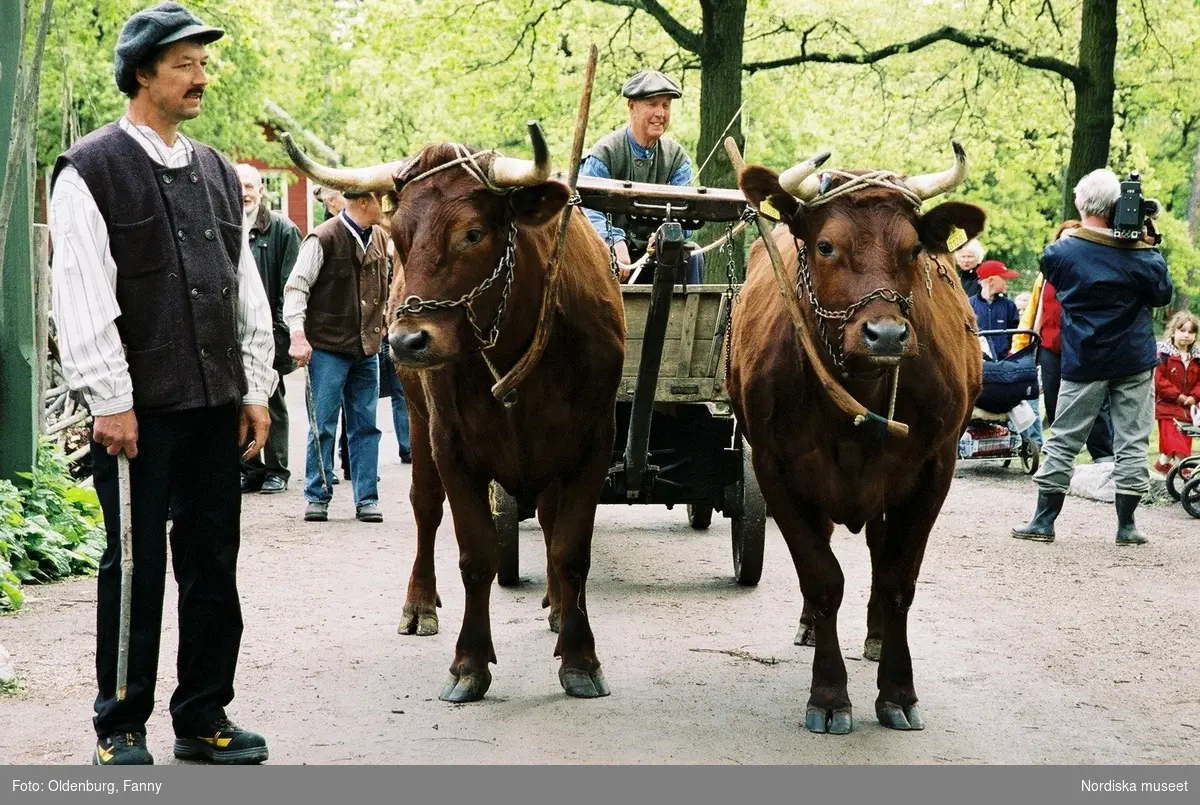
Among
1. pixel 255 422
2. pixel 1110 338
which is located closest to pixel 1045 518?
pixel 1110 338

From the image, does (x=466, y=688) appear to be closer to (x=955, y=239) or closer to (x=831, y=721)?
(x=831, y=721)

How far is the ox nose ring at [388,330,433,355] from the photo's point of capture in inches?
221

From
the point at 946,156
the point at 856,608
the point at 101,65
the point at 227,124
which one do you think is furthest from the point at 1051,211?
the point at 856,608

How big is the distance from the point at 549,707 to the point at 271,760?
4.04ft

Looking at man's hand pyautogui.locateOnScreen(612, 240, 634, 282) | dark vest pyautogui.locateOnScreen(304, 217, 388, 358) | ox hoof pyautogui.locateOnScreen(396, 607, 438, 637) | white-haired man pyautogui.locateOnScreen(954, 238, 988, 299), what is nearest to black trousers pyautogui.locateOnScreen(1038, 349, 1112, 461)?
white-haired man pyautogui.locateOnScreen(954, 238, 988, 299)

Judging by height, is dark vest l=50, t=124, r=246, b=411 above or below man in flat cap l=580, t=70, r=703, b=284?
below

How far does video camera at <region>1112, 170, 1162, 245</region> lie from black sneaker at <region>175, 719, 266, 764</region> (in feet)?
23.2

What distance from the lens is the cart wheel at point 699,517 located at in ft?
35.8

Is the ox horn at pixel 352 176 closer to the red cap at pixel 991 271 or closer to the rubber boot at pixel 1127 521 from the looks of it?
the rubber boot at pixel 1127 521

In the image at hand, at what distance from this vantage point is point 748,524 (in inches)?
336

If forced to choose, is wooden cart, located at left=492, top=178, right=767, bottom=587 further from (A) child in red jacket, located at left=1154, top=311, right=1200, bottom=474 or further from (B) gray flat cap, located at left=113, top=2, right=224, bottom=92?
(A) child in red jacket, located at left=1154, top=311, right=1200, bottom=474

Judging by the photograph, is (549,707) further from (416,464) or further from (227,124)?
(227,124)

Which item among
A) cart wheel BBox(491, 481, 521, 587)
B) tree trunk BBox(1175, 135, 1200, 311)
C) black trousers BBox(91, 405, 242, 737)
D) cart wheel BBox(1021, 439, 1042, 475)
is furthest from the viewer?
tree trunk BBox(1175, 135, 1200, 311)

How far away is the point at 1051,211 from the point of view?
1453 inches
